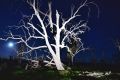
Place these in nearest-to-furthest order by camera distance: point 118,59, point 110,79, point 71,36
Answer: point 110,79, point 71,36, point 118,59

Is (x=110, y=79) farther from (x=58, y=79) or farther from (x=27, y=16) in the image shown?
(x=27, y=16)

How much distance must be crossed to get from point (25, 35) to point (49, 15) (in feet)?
12.1

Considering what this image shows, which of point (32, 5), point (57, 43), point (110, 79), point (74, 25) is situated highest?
point (32, 5)

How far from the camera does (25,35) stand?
34750 mm

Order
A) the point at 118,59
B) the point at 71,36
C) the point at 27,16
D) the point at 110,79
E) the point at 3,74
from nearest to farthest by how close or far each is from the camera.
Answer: the point at 3,74, the point at 110,79, the point at 27,16, the point at 71,36, the point at 118,59

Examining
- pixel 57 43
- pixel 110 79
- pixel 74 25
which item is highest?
pixel 74 25

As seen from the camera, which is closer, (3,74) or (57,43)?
(3,74)

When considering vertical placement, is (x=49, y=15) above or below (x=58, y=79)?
above

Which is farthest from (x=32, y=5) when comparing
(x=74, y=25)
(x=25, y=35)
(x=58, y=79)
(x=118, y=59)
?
(x=118, y=59)

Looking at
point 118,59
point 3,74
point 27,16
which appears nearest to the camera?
point 3,74

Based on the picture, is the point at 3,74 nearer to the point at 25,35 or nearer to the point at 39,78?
the point at 39,78

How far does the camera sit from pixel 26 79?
26.1 meters

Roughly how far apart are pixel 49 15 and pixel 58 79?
10.4 metres

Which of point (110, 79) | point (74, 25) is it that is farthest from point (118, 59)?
point (110, 79)
